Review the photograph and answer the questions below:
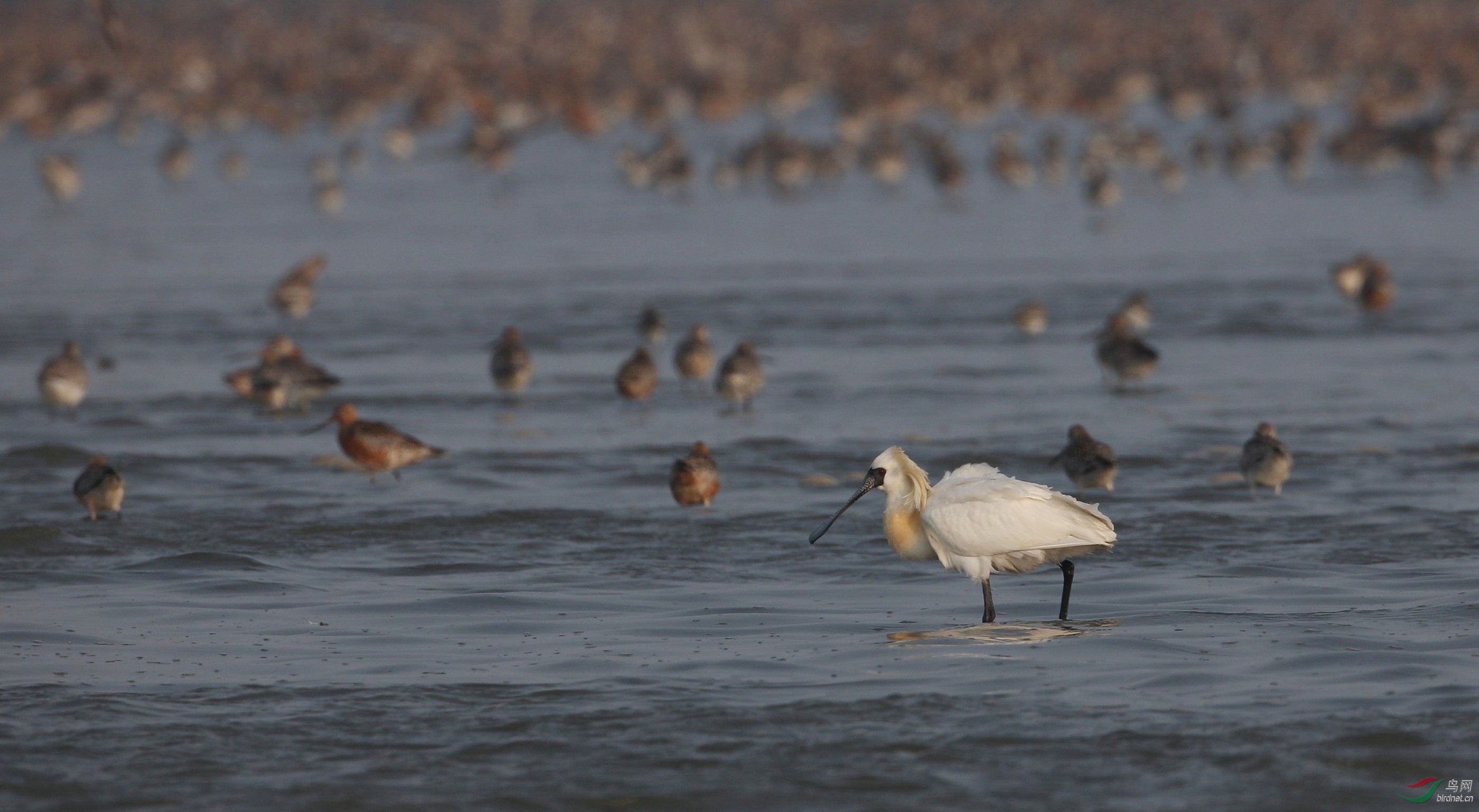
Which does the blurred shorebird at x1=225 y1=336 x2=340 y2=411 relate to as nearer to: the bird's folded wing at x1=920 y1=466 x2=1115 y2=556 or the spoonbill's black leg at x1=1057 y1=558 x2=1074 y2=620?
the bird's folded wing at x1=920 y1=466 x2=1115 y2=556

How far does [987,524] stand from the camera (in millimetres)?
9195

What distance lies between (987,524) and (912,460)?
113 centimetres

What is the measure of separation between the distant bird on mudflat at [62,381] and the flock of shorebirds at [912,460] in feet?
0.03

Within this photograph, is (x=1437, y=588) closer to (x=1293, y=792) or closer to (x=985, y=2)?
(x=1293, y=792)

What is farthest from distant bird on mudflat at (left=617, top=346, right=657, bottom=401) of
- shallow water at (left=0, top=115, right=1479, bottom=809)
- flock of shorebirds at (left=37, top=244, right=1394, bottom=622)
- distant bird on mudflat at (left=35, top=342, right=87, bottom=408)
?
distant bird on mudflat at (left=35, top=342, right=87, bottom=408)

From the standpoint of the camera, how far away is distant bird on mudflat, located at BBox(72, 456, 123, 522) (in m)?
11.9

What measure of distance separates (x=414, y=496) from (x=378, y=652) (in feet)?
13.7

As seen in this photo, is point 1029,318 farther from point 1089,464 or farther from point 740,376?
point 1089,464

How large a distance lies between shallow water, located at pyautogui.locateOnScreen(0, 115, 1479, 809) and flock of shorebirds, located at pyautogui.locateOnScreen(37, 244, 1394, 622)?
0.22m

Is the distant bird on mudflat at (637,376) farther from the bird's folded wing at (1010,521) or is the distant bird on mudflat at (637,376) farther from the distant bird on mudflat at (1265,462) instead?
the bird's folded wing at (1010,521)

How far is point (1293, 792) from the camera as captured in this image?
22.1 feet

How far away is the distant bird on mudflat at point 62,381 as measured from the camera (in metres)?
15.8

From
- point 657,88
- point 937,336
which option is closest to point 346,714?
point 937,336

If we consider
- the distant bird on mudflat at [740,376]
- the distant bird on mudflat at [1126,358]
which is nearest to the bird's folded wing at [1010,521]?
the distant bird on mudflat at [740,376]
